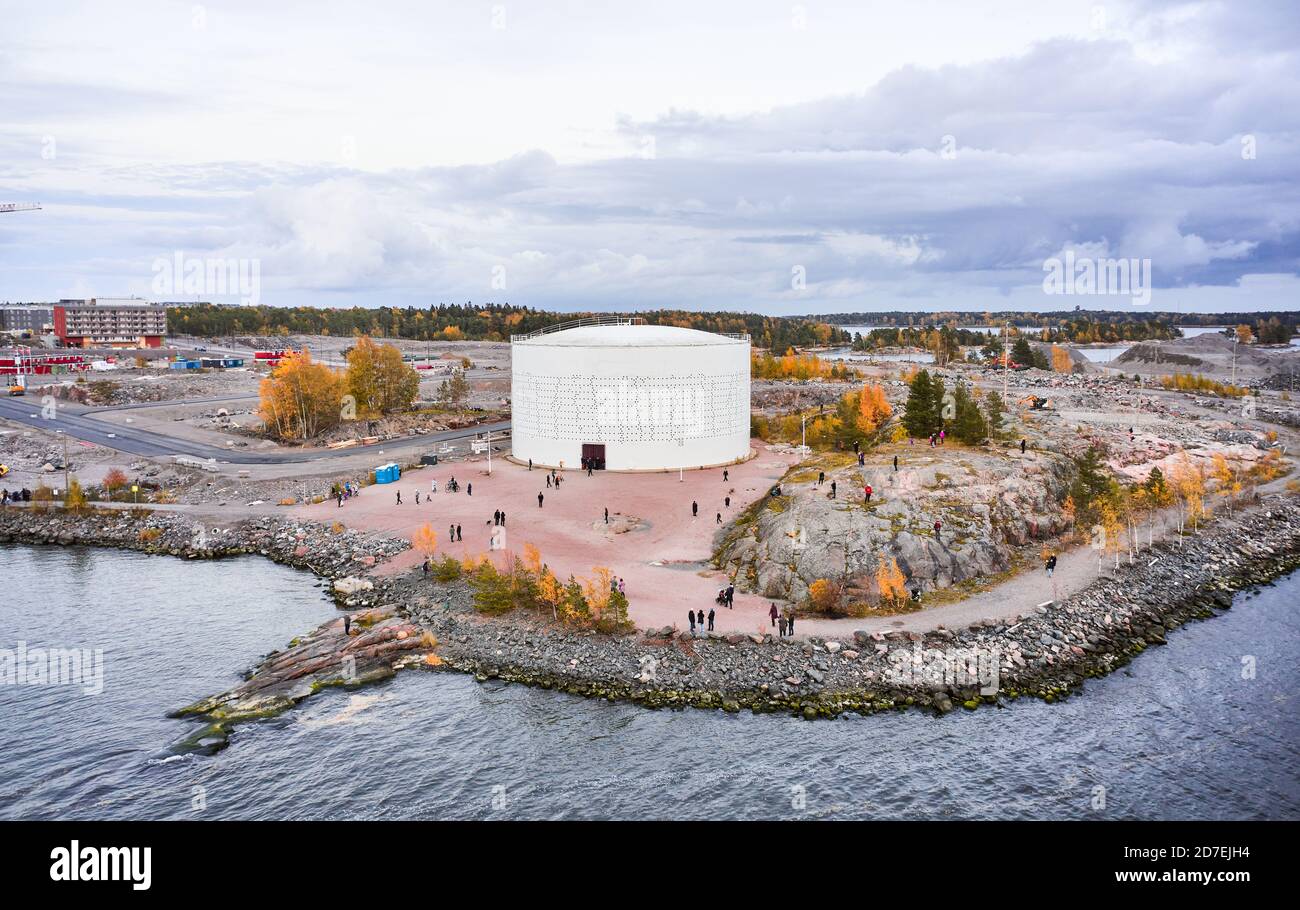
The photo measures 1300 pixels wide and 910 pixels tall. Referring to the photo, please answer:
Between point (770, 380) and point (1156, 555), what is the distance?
249ft

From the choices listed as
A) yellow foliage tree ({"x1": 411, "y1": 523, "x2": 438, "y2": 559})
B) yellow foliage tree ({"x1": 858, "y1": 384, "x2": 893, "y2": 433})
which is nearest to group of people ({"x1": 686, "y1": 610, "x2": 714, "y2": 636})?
yellow foliage tree ({"x1": 411, "y1": 523, "x2": 438, "y2": 559})

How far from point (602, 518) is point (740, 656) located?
19196mm

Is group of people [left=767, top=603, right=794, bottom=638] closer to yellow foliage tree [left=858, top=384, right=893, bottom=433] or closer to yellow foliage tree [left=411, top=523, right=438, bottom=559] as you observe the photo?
yellow foliage tree [left=411, top=523, right=438, bottom=559]

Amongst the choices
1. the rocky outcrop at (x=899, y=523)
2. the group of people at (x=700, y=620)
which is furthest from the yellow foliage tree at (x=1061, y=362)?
the group of people at (x=700, y=620)

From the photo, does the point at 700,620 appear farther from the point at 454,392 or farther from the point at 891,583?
the point at 454,392

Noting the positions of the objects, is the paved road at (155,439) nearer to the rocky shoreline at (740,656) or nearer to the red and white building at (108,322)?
the rocky shoreline at (740,656)

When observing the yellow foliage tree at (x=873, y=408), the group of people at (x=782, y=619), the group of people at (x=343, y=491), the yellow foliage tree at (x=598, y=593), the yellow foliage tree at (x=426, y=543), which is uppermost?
the yellow foliage tree at (x=873, y=408)

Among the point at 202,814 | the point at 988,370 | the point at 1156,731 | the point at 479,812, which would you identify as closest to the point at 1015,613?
the point at 1156,731

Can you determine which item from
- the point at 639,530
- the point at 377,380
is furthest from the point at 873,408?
the point at 377,380

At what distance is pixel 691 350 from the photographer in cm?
6500

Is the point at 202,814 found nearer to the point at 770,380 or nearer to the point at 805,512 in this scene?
the point at 805,512

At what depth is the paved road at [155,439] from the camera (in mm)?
71062

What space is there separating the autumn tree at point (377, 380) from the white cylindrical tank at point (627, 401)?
27.2 meters

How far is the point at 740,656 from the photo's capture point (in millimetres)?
32906
